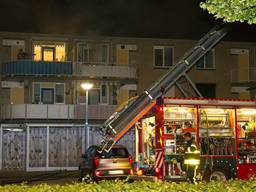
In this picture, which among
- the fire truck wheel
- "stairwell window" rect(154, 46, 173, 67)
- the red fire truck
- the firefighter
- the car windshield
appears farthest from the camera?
"stairwell window" rect(154, 46, 173, 67)

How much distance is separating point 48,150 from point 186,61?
15807 millimetres

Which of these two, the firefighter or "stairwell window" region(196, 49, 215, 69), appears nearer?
the firefighter

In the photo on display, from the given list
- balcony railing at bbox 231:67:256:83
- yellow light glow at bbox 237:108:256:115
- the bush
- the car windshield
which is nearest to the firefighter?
yellow light glow at bbox 237:108:256:115

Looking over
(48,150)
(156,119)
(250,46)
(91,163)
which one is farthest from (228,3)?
(250,46)

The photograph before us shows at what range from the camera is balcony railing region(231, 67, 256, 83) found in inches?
1538

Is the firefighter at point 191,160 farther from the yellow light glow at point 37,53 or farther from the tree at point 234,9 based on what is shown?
the yellow light glow at point 37,53

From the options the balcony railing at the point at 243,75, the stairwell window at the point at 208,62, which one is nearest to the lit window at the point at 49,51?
the stairwell window at the point at 208,62

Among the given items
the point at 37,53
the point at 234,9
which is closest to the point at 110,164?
the point at 234,9

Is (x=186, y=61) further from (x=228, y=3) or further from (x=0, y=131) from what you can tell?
(x=0, y=131)

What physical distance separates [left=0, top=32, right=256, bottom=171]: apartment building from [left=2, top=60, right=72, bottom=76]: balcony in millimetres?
66

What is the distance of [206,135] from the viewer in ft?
58.7

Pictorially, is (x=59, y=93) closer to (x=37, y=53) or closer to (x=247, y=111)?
(x=37, y=53)

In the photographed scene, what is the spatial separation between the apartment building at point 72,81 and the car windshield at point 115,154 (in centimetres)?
1488

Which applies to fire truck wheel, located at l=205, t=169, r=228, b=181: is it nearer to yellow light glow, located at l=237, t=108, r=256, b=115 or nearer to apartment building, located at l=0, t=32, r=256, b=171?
yellow light glow, located at l=237, t=108, r=256, b=115
